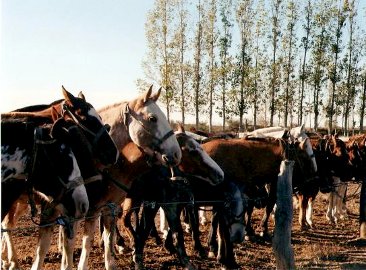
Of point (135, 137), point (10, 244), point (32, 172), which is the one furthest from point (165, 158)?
point (10, 244)

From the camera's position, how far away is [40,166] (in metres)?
4.31

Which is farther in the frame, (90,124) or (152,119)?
(152,119)

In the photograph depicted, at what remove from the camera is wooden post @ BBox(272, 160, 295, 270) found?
615 centimetres

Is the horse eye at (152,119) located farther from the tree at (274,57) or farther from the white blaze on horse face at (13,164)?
the tree at (274,57)

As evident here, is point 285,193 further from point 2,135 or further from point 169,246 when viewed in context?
point 2,135

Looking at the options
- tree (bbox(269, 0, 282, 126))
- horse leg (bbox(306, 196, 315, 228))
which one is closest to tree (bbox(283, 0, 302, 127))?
tree (bbox(269, 0, 282, 126))

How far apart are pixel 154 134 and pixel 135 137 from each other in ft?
0.88

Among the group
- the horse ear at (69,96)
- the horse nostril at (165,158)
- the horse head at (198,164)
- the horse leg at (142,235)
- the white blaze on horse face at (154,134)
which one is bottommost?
the horse leg at (142,235)

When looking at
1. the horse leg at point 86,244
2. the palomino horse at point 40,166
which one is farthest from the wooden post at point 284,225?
the palomino horse at point 40,166

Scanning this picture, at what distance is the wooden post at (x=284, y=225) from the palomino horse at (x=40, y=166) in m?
2.81

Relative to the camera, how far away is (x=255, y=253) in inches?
328

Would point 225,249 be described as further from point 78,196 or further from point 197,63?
point 197,63

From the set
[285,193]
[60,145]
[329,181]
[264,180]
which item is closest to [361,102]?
[329,181]

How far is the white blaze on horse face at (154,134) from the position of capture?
6188mm
